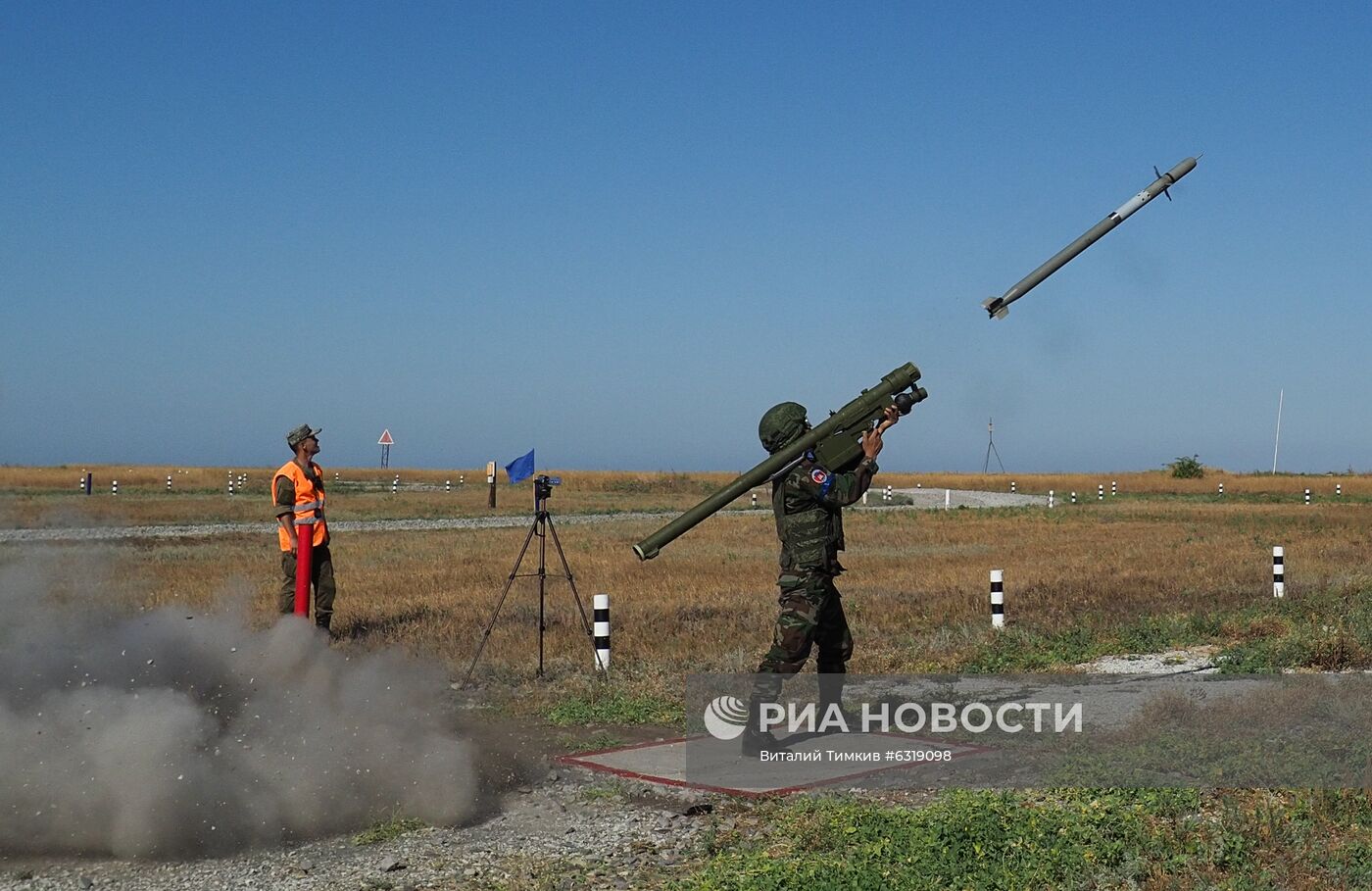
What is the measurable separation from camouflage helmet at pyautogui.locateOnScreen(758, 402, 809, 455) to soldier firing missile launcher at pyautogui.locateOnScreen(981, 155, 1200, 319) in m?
2.40

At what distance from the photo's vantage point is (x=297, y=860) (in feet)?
23.7

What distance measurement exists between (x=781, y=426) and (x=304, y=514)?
6.46 meters

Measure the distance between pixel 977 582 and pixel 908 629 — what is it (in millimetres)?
5715

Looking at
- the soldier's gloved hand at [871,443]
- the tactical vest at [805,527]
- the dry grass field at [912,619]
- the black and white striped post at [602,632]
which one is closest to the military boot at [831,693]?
the tactical vest at [805,527]

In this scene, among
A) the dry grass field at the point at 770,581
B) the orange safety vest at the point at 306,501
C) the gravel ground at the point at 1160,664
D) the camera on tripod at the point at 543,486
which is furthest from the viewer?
the dry grass field at the point at 770,581

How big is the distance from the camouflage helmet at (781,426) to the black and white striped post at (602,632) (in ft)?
12.9

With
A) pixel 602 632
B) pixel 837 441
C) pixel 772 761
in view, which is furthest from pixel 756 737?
pixel 602 632

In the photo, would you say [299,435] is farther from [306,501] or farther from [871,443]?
[871,443]

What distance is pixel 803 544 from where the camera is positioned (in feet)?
30.2

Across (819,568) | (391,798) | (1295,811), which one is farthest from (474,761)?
(1295,811)

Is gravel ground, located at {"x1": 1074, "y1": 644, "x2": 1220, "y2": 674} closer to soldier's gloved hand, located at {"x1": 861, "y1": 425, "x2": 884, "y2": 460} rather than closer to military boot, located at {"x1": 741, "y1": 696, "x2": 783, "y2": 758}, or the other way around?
military boot, located at {"x1": 741, "y1": 696, "x2": 783, "y2": 758}

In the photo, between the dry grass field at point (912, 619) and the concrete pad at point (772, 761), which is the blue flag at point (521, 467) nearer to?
the dry grass field at point (912, 619)

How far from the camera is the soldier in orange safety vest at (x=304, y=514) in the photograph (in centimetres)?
1390

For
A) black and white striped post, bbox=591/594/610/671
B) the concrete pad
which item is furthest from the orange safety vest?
the concrete pad
